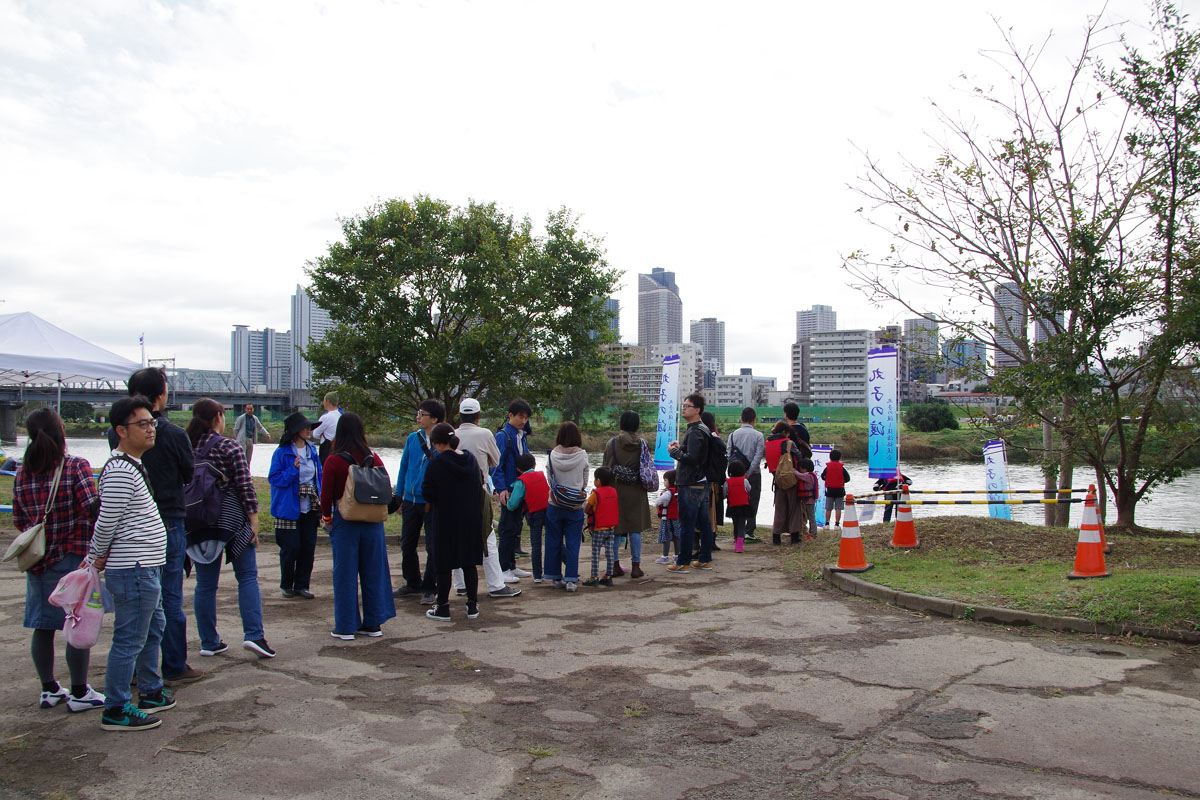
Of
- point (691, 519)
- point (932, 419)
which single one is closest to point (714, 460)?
point (691, 519)

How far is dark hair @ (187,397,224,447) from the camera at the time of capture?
17.5 ft

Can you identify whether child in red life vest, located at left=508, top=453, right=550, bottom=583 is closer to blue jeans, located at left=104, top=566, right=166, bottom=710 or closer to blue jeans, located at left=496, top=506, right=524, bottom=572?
blue jeans, located at left=496, top=506, right=524, bottom=572

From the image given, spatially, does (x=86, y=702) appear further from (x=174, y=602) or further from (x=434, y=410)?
(x=434, y=410)

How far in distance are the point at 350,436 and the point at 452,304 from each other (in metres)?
13.2

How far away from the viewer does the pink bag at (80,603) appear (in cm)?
408

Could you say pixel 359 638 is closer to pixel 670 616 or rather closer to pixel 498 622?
pixel 498 622

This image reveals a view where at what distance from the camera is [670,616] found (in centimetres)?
689

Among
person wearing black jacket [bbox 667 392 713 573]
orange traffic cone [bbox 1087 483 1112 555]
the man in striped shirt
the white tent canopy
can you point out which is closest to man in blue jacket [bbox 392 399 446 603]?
person wearing black jacket [bbox 667 392 713 573]

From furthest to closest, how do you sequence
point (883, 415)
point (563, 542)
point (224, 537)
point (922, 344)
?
point (883, 415) → point (922, 344) → point (563, 542) → point (224, 537)

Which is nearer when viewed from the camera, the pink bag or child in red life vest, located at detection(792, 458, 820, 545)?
the pink bag

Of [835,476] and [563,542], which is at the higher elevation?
[835,476]

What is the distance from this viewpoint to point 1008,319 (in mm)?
13484

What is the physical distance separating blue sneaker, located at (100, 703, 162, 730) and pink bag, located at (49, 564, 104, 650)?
1.20ft

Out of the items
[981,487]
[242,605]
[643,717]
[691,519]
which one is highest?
[691,519]
